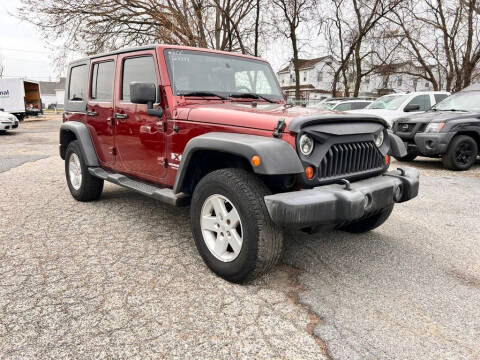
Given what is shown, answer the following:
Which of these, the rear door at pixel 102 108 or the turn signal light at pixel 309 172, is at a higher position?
the rear door at pixel 102 108

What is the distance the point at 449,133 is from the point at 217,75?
19.3 ft

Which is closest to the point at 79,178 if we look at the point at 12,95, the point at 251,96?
the point at 251,96

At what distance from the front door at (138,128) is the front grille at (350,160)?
157 cm

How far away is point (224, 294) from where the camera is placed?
2.68 m

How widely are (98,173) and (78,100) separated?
3.99 ft

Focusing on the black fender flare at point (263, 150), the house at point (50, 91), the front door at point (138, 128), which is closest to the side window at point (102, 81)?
the front door at point (138, 128)

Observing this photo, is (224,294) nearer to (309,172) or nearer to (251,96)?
(309,172)

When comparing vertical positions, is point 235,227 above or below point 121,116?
below

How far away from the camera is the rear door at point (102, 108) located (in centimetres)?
428

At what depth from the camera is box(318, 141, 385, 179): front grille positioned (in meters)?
2.74

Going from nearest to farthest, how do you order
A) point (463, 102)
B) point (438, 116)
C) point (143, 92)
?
point (143, 92), point (438, 116), point (463, 102)

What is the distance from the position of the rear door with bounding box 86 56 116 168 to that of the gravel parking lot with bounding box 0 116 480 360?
80cm

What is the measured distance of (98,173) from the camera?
4453 mm

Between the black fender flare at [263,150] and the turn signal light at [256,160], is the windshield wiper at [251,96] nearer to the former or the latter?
the black fender flare at [263,150]
